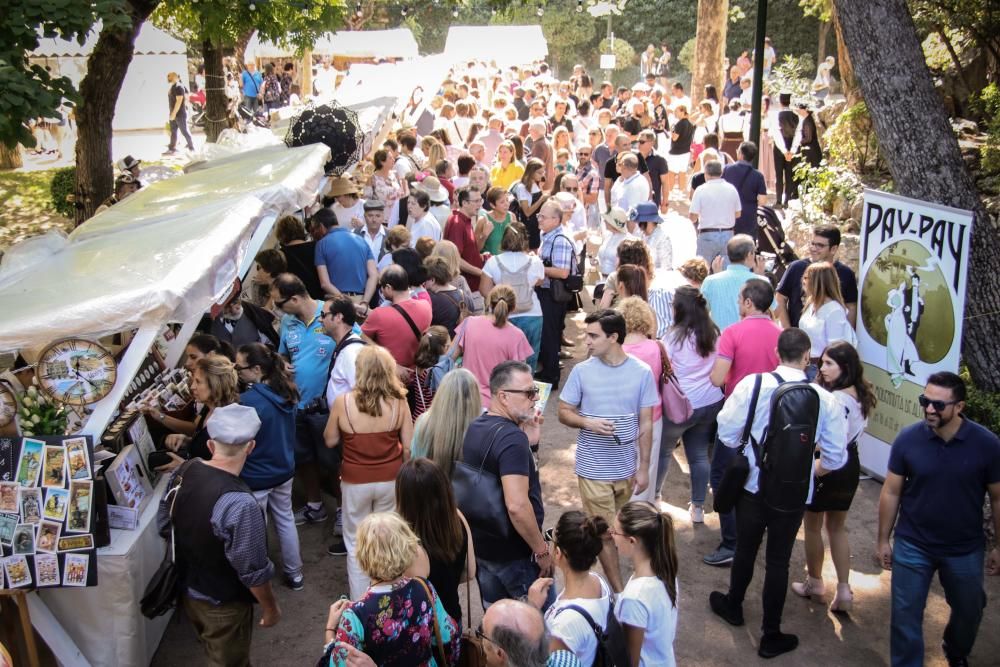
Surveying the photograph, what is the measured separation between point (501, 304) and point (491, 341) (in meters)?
0.26

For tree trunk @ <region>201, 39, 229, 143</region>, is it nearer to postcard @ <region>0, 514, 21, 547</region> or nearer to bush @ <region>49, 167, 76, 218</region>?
bush @ <region>49, 167, 76, 218</region>

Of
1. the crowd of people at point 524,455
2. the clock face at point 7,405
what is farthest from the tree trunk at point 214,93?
the clock face at point 7,405

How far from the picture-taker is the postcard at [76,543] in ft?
14.1

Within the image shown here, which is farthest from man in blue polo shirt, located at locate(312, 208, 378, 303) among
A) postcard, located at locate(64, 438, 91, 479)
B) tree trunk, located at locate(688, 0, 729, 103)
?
tree trunk, located at locate(688, 0, 729, 103)

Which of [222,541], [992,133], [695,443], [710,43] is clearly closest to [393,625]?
[222,541]

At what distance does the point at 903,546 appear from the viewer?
462cm

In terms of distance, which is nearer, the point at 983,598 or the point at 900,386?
the point at 983,598

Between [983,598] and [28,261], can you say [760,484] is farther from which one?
[28,261]

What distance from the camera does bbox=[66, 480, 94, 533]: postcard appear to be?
14.1ft

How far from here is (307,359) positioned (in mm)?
6086

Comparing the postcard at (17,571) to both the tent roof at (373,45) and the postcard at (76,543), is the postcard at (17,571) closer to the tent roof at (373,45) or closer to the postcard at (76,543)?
the postcard at (76,543)

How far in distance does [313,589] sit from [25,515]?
6.60ft

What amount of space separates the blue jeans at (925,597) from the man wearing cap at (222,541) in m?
3.13

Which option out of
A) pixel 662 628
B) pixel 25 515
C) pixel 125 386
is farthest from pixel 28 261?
pixel 662 628
